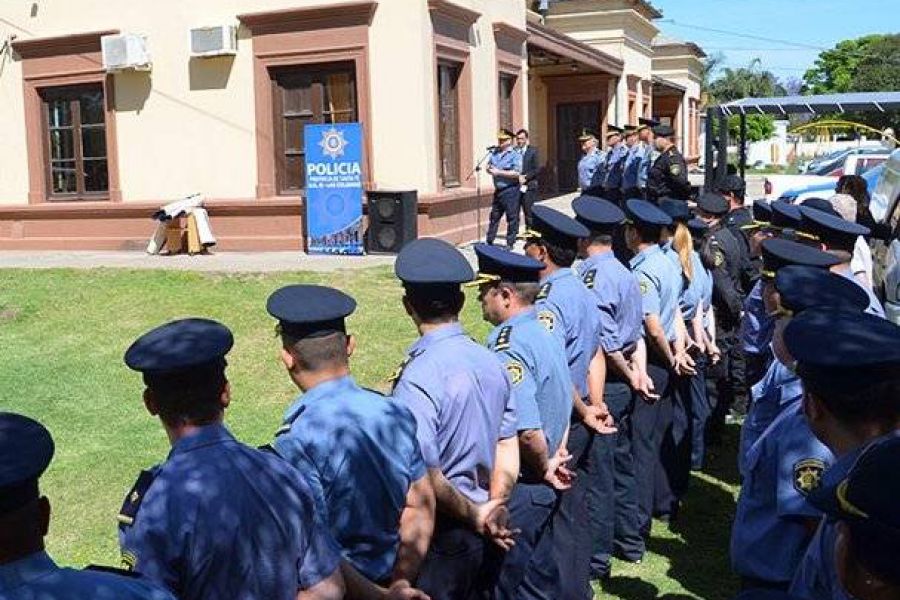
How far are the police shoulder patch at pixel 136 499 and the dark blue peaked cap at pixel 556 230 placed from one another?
2.84 meters

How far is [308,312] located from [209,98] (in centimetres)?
1408

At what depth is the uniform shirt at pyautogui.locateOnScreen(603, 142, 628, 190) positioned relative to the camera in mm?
14367

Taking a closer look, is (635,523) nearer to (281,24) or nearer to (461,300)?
(461,300)

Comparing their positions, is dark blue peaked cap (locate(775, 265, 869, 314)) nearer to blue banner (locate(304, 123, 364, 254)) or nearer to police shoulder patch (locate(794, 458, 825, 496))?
police shoulder patch (locate(794, 458, 825, 496))

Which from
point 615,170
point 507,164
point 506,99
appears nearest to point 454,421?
point 615,170

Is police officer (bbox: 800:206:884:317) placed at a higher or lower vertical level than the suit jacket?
lower

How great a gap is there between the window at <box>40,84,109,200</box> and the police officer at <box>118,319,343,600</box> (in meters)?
15.9

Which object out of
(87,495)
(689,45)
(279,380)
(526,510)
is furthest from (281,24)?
(689,45)

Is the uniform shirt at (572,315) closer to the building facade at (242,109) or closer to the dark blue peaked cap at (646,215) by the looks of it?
the dark blue peaked cap at (646,215)

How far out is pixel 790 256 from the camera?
4.52 meters

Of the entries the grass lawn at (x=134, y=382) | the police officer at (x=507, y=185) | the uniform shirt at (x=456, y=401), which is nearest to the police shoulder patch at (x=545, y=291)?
the uniform shirt at (x=456, y=401)

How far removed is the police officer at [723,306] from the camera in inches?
313

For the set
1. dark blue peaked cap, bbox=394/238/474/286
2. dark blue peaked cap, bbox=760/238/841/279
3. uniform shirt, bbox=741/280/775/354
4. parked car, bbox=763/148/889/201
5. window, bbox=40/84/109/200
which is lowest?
→ uniform shirt, bbox=741/280/775/354

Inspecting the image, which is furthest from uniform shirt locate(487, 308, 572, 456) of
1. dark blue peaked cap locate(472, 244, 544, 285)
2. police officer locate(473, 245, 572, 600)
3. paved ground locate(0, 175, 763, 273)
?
paved ground locate(0, 175, 763, 273)
